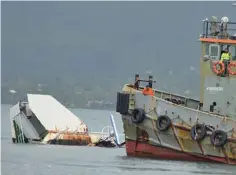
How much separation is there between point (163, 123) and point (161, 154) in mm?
1289

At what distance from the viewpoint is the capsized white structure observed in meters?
44.5

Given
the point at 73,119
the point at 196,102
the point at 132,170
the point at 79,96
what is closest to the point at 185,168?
the point at 132,170

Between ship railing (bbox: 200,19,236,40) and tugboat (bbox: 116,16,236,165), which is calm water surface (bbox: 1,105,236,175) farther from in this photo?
ship railing (bbox: 200,19,236,40)

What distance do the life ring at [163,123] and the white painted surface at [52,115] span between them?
10.6 meters

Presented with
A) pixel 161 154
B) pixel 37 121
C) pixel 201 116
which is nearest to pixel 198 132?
pixel 201 116

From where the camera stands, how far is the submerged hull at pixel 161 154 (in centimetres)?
3530

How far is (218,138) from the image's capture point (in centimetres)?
3462

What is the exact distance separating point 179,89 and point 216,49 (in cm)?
15490

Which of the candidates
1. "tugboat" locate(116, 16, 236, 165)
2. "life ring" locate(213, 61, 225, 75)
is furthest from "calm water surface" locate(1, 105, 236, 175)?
"life ring" locate(213, 61, 225, 75)

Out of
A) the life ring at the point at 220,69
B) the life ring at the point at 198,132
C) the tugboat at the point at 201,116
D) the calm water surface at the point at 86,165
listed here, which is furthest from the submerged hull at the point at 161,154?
the life ring at the point at 220,69

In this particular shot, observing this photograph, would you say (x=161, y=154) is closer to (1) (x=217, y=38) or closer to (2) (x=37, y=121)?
(1) (x=217, y=38)

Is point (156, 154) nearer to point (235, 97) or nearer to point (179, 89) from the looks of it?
point (235, 97)

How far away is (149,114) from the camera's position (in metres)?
36.1

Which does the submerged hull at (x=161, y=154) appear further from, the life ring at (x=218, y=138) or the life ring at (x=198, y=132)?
the life ring at (x=198, y=132)
